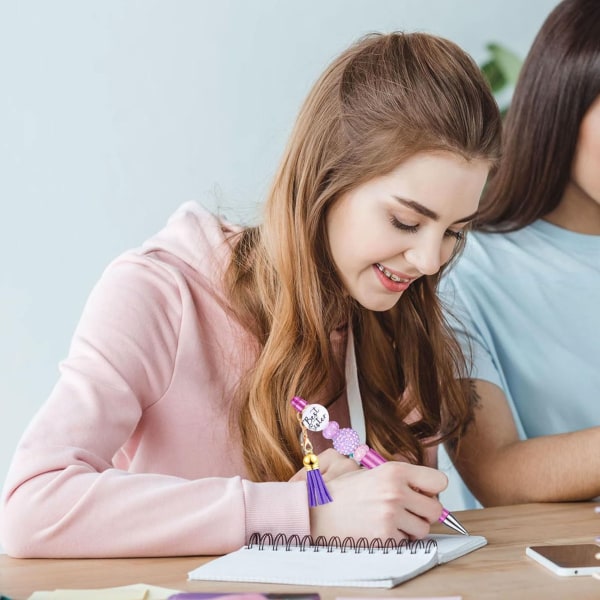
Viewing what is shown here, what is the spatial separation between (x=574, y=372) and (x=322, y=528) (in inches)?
35.0

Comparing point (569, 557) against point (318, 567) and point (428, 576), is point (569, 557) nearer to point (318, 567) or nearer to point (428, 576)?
point (428, 576)

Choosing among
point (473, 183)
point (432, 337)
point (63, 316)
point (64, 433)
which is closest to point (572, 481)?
point (432, 337)

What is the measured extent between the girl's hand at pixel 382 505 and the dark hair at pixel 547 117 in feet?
3.00

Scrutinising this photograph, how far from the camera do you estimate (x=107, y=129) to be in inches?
90.4

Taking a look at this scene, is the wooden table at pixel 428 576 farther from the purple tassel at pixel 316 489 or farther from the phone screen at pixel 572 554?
the purple tassel at pixel 316 489

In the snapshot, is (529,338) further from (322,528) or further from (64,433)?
(64,433)

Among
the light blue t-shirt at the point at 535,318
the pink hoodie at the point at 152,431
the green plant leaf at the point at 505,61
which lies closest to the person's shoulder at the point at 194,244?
the pink hoodie at the point at 152,431

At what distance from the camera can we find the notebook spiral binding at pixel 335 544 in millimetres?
1034

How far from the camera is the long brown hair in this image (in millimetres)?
1277

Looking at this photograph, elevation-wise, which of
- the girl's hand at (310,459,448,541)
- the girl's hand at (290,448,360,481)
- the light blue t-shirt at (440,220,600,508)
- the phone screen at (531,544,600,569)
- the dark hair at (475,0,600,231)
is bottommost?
the phone screen at (531,544,600,569)

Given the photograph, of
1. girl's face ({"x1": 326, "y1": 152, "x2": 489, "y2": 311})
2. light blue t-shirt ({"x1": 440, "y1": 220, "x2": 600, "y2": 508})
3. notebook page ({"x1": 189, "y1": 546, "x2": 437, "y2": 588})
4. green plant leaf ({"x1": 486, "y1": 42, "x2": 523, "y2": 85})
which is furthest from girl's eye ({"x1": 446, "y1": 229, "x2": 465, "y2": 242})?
green plant leaf ({"x1": 486, "y1": 42, "x2": 523, "y2": 85})

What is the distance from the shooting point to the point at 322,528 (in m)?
1.08

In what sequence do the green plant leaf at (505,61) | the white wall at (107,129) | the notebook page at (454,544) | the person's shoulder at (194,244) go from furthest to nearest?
1. the green plant leaf at (505,61)
2. the white wall at (107,129)
3. the person's shoulder at (194,244)
4. the notebook page at (454,544)

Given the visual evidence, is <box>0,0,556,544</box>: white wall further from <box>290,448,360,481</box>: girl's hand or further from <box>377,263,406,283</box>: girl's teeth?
<box>290,448,360,481</box>: girl's hand
